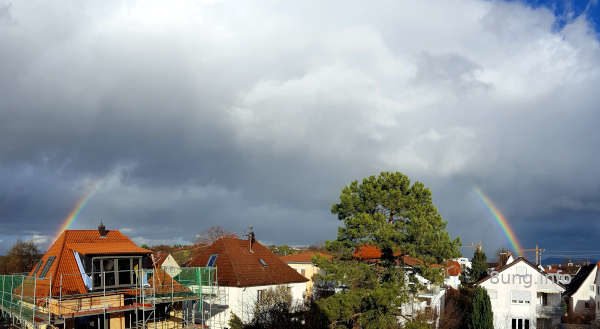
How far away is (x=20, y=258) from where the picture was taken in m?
78.3

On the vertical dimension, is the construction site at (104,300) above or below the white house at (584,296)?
above

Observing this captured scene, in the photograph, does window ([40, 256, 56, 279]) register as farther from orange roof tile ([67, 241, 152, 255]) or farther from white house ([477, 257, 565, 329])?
white house ([477, 257, 565, 329])

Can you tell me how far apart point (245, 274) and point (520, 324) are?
27.1 m

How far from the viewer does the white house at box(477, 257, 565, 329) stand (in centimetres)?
4422

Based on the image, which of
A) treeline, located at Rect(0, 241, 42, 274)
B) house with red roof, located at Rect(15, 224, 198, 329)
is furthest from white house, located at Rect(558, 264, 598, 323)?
treeline, located at Rect(0, 241, 42, 274)

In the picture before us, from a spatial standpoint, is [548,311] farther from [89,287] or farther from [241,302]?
[89,287]

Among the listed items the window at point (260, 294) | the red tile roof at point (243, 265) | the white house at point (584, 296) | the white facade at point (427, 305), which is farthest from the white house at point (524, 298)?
the window at point (260, 294)

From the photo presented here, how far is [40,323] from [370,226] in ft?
61.8

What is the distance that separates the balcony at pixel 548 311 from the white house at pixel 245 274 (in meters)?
22.2

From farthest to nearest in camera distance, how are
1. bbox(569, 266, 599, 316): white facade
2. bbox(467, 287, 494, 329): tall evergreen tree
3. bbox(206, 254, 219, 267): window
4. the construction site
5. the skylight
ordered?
bbox(569, 266, 599, 316): white facade < the skylight < bbox(206, 254, 219, 267): window < bbox(467, 287, 494, 329): tall evergreen tree < the construction site

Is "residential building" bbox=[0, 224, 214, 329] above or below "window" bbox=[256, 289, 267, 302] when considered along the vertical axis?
above

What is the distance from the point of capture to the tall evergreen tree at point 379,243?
88.9ft

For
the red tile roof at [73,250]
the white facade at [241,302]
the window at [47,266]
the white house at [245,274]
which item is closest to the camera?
the red tile roof at [73,250]

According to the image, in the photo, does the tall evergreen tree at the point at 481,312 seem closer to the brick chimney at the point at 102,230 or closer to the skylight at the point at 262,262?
the skylight at the point at 262,262
